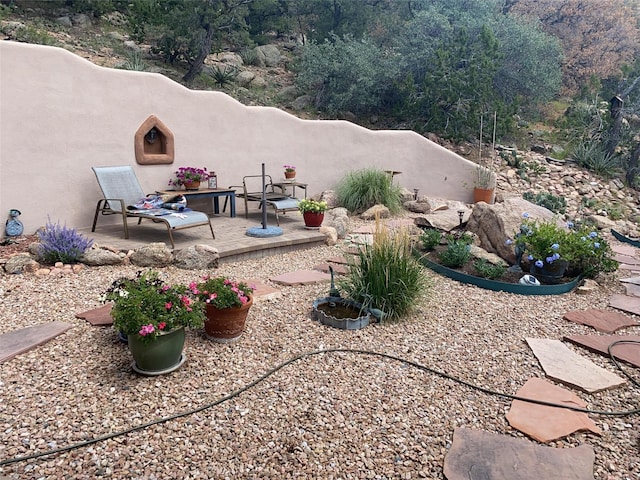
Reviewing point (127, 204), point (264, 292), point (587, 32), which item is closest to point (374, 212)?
point (127, 204)

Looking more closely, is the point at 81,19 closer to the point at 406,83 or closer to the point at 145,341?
the point at 406,83

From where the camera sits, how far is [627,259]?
223 inches

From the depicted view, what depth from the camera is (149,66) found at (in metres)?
12.2

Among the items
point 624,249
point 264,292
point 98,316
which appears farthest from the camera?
point 624,249

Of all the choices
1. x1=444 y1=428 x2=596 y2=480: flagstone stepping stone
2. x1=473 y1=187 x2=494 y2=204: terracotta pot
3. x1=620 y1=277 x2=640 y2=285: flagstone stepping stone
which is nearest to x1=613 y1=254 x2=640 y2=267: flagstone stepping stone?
x1=620 y1=277 x2=640 y2=285: flagstone stepping stone

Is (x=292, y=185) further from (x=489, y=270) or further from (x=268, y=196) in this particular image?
(x=489, y=270)

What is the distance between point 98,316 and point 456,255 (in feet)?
10.7

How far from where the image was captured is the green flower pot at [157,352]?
2359 millimetres

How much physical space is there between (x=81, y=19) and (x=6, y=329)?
13.7 m

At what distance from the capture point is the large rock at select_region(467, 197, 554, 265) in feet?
16.0

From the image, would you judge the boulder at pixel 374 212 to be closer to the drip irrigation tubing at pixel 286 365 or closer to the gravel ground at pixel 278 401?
the gravel ground at pixel 278 401

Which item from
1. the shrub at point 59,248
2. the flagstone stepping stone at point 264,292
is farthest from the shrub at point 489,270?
the shrub at point 59,248

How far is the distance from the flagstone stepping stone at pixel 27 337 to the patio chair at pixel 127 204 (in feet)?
→ 6.10

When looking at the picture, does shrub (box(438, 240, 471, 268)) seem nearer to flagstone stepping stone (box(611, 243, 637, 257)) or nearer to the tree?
flagstone stepping stone (box(611, 243, 637, 257))
